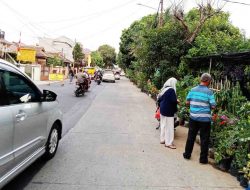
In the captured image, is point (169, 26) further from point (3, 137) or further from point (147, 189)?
point (3, 137)

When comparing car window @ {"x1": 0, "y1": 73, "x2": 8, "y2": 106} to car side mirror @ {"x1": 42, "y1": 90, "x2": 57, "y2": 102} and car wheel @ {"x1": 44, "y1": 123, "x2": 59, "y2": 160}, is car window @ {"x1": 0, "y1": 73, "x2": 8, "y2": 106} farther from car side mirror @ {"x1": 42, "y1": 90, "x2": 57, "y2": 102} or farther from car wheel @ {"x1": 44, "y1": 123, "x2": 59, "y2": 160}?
car wheel @ {"x1": 44, "y1": 123, "x2": 59, "y2": 160}

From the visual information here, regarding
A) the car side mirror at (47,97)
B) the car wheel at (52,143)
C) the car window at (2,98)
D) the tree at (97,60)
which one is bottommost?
the car wheel at (52,143)

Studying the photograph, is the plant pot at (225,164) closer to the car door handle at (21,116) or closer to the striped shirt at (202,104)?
the striped shirt at (202,104)

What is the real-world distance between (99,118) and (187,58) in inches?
202

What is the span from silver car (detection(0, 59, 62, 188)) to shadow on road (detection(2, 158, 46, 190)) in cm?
22

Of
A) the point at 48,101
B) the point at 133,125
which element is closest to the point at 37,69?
the point at 133,125

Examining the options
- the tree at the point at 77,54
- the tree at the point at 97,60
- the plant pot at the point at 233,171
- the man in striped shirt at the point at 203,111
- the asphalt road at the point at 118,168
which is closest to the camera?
the asphalt road at the point at 118,168

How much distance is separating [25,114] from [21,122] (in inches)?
7.8

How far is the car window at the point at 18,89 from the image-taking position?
14.1 ft

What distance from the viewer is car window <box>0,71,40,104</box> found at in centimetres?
430

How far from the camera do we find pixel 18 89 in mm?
4895

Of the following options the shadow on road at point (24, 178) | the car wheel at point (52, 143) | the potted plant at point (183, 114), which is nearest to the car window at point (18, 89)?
the car wheel at point (52, 143)

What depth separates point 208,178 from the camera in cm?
569

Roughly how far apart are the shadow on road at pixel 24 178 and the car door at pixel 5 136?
2.48 ft
